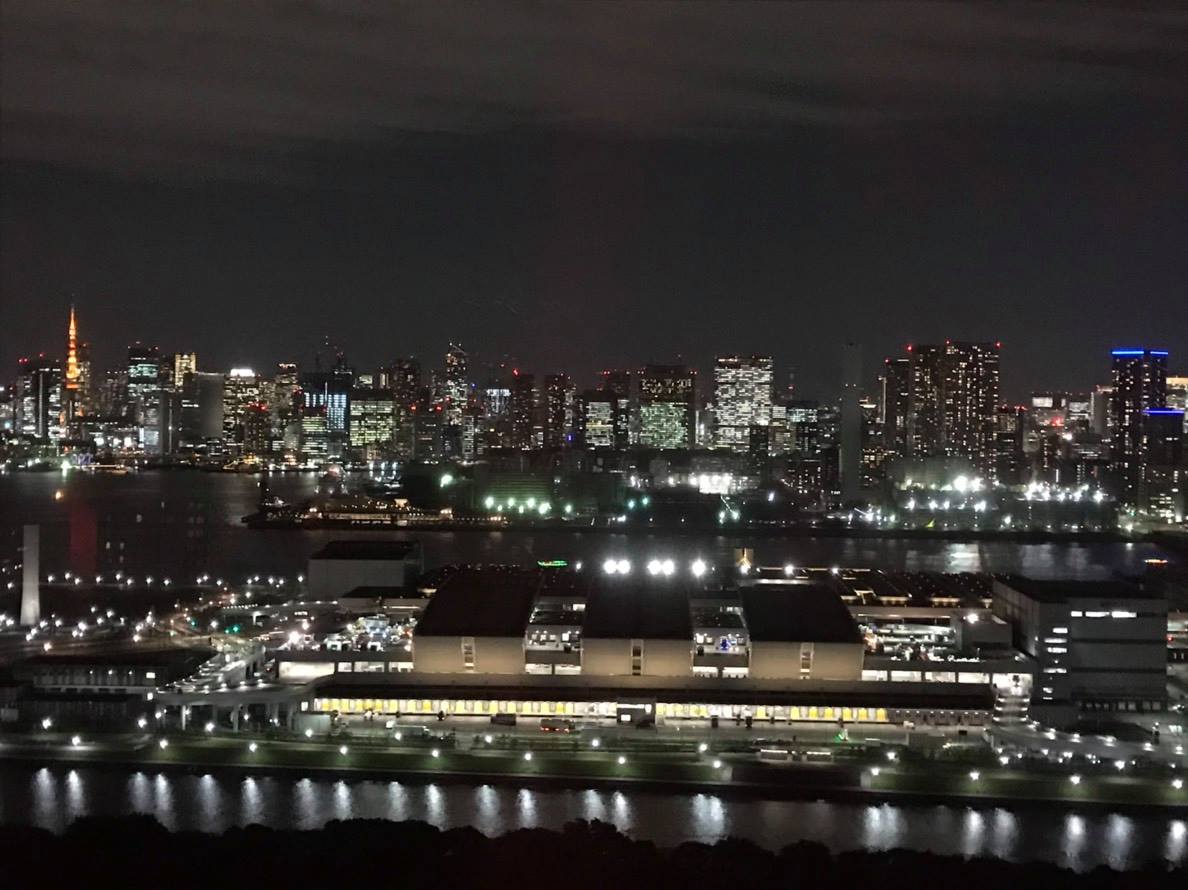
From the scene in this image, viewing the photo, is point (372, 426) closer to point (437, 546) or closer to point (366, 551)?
point (437, 546)

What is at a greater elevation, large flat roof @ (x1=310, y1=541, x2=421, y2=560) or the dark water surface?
large flat roof @ (x1=310, y1=541, x2=421, y2=560)

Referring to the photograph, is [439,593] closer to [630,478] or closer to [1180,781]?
[1180,781]

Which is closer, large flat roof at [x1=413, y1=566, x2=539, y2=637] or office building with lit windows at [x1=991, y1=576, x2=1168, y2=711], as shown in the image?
large flat roof at [x1=413, y1=566, x2=539, y2=637]

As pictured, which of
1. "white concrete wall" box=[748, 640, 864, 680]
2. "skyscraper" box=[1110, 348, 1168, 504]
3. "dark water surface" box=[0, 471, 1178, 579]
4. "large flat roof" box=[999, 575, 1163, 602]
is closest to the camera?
"white concrete wall" box=[748, 640, 864, 680]

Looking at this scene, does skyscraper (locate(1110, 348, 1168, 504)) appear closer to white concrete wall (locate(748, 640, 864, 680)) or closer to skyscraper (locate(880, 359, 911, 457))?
skyscraper (locate(880, 359, 911, 457))

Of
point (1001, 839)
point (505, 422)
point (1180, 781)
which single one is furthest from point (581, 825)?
point (505, 422)

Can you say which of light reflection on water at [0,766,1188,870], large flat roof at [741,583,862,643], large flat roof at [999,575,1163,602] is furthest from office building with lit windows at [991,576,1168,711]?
light reflection on water at [0,766,1188,870]

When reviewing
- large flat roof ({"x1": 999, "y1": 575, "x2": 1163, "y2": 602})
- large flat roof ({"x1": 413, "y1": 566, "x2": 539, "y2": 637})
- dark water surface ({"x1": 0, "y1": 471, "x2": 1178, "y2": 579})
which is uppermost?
large flat roof ({"x1": 999, "y1": 575, "x2": 1163, "y2": 602})

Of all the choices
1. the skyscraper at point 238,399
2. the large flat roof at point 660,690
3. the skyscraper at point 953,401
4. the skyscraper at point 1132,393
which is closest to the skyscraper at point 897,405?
the skyscraper at point 953,401
